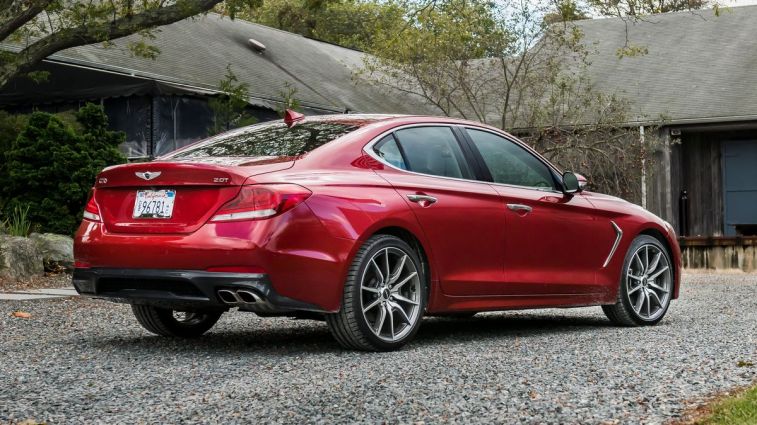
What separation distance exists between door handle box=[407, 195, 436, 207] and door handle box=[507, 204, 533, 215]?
828 mm

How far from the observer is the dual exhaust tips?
5.86 m

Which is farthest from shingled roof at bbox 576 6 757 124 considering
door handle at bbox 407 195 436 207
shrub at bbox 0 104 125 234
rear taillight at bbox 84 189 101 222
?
rear taillight at bbox 84 189 101 222

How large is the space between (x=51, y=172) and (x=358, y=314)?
356 inches

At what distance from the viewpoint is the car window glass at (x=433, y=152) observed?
6.92 metres

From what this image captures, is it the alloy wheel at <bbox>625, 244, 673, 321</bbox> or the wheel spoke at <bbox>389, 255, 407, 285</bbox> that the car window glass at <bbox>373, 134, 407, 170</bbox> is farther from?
the alloy wheel at <bbox>625, 244, 673, 321</bbox>

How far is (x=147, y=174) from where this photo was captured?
20.4ft

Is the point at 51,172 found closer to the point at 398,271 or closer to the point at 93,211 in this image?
the point at 93,211

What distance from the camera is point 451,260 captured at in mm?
6859

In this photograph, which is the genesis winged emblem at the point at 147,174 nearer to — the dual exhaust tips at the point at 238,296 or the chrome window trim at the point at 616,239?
the dual exhaust tips at the point at 238,296

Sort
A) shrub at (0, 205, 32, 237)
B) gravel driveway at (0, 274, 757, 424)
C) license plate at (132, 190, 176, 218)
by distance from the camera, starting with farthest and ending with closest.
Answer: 1. shrub at (0, 205, 32, 237)
2. license plate at (132, 190, 176, 218)
3. gravel driveway at (0, 274, 757, 424)

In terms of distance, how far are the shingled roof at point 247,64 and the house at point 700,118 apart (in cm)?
577

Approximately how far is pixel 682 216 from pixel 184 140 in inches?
523

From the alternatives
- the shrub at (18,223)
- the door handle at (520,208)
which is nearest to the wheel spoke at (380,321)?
the door handle at (520,208)

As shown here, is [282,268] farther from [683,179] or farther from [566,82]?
[683,179]
